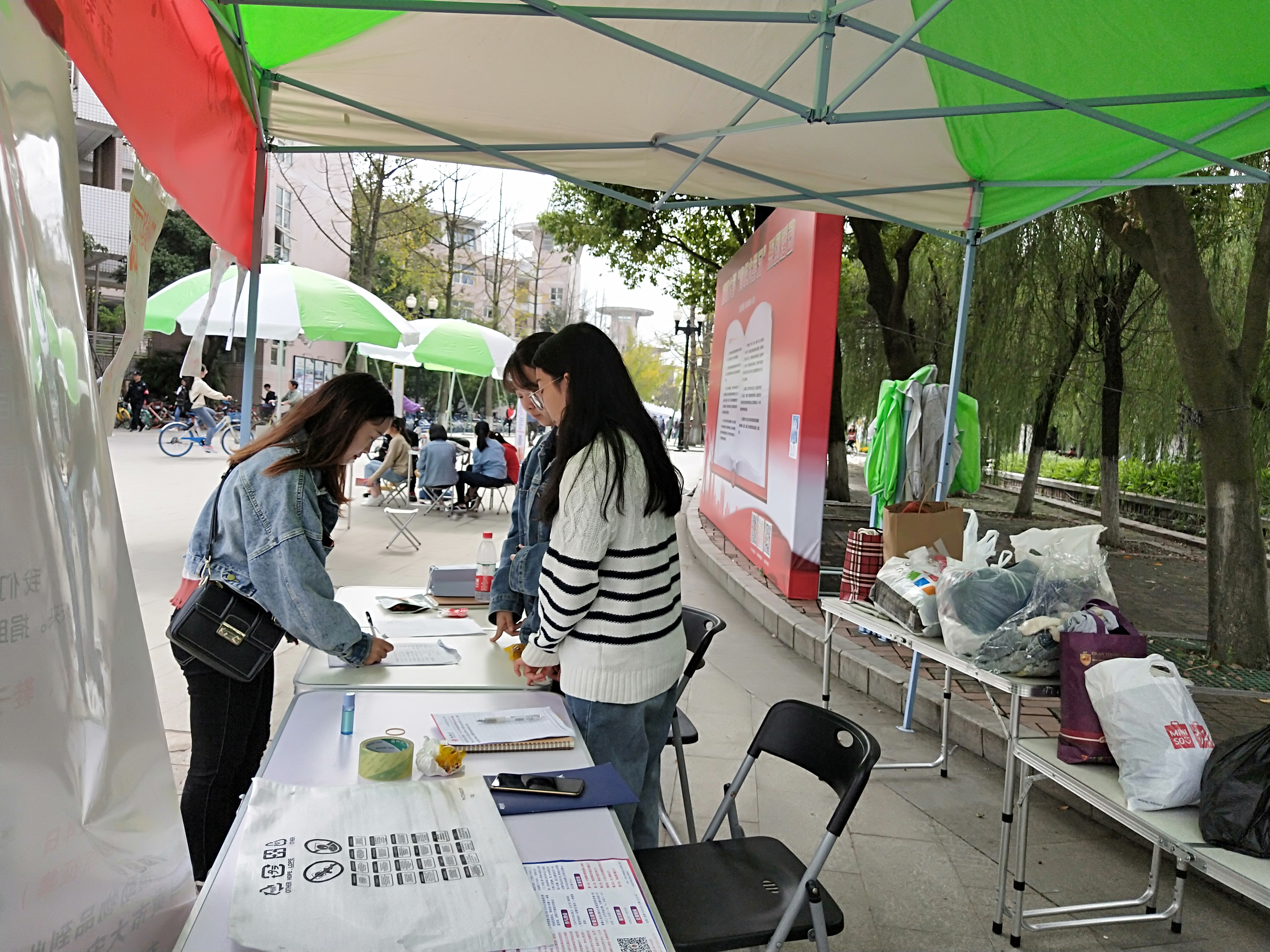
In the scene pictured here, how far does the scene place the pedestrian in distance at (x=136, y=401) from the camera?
22.7 meters

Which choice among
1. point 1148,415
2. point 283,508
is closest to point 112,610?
point 283,508

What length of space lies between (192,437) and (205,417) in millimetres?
802

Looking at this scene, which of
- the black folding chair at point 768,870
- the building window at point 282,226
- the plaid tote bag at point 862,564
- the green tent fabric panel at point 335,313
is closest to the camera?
the black folding chair at point 768,870

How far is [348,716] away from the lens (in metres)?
2.16

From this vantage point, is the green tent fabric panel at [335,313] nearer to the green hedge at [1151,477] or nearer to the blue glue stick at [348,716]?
the blue glue stick at [348,716]

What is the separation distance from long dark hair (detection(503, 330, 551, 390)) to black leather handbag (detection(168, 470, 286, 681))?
0.89m

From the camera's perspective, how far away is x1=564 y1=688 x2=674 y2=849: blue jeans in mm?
2314

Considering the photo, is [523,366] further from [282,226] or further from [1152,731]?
[282,226]

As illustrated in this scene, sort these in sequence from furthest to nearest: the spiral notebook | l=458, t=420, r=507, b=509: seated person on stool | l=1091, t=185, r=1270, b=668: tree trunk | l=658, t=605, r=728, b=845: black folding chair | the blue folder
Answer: l=458, t=420, r=507, b=509: seated person on stool → l=1091, t=185, r=1270, b=668: tree trunk → l=658, t=605, r=728, b=845: black folding chair → the spiral notebook → the blue folder

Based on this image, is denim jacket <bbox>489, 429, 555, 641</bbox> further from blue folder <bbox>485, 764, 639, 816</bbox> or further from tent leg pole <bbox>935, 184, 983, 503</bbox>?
tent leg pole <bbox>935, 184, 983, 503</bbox>

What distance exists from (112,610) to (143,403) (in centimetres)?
2448

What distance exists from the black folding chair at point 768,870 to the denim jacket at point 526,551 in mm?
805

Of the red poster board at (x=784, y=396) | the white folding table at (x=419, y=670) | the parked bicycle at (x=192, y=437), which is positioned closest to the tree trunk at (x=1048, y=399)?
the red poster board at (x=784, y=396)

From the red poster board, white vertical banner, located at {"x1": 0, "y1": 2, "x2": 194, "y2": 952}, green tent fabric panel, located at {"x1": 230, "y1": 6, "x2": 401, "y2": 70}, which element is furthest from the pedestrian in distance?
white vertical banner, located at {"x1": 0, "y1": 2, "x2": 194, "y2": 952}
